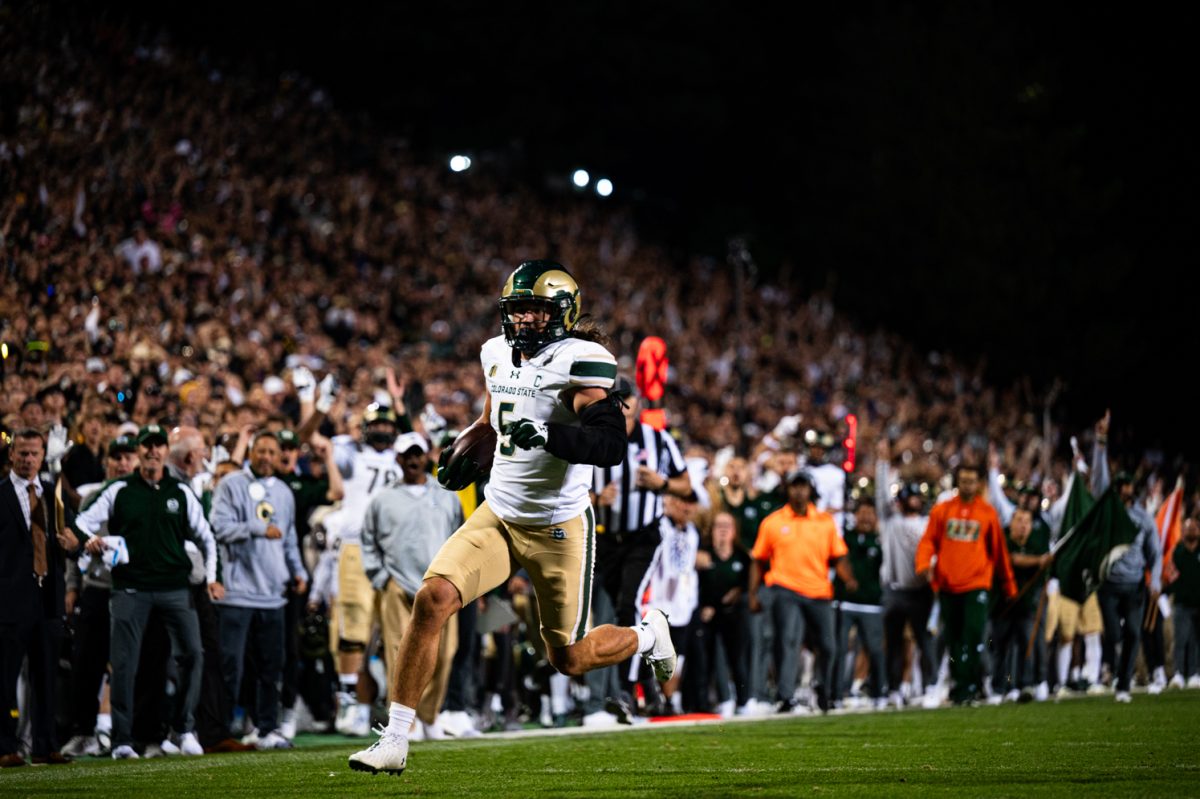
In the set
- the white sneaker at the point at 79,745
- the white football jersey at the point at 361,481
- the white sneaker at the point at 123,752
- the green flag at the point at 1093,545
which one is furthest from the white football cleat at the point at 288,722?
the green flag at the point at 1093,545

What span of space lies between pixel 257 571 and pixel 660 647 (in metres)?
4.36

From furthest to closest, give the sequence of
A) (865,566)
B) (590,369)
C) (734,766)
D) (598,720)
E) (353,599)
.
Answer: (865,566)
(353,599)
(598,720)
(734,766)
(590,369)

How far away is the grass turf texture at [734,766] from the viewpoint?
8.18 m

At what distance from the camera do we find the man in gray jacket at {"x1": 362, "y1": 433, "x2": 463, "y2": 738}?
503 inches

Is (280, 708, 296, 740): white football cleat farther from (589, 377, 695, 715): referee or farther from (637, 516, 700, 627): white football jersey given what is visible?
(637, 516, 700, 627): white football jersey

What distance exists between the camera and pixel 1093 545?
17.2 meters

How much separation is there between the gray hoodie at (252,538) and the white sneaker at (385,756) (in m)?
5.09

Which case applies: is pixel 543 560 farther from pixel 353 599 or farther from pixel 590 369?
pixel 353 599

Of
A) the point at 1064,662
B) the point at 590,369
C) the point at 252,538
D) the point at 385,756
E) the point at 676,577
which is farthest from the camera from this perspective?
the point at 1064,662

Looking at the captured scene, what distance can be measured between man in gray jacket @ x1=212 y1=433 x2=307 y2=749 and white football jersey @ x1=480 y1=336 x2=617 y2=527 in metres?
4.61

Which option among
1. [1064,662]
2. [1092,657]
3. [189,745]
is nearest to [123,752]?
[189,745]

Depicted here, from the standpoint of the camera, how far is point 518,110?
41.3 m

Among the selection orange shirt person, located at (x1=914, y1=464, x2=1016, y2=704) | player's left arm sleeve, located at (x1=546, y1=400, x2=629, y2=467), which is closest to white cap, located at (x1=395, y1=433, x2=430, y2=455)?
player's left arm sleeve, located at (x1=546, y1=400, x2=629, y2=467)

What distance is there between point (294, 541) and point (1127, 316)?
107 ft
